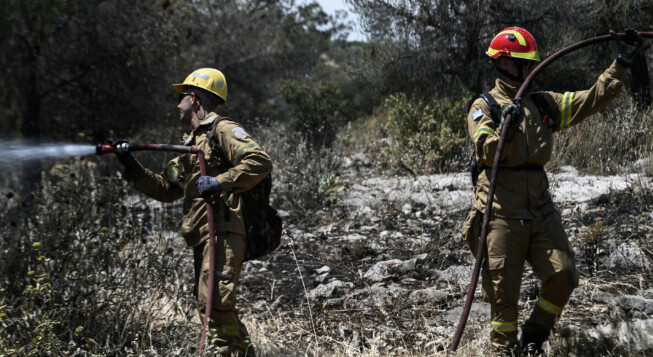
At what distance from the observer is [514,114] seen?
Answer: 3.83 m

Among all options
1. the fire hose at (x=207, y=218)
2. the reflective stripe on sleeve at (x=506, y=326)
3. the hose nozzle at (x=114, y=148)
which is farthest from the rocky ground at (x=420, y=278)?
the hose nozzle at (x=114, y=148)

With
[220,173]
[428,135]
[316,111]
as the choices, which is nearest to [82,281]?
[220,173]

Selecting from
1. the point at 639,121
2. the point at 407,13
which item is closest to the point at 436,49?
the point at 407,13

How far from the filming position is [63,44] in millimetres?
11008

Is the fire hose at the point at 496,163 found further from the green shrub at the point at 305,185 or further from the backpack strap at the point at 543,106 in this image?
the green shrub at the point at 305,185

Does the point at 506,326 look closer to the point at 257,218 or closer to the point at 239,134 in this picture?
the point at 257,218

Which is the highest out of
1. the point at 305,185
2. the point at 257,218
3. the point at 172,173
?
the point at 172,173

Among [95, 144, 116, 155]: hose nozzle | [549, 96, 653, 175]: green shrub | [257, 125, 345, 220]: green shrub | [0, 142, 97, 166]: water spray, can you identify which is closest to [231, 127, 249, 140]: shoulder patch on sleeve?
[95, 144, 116, 155]: hose nozzle

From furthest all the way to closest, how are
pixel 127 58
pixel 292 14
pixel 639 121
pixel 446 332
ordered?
pixel 292 14 < pixel 127 58 < pixel 639 121 < pixel 446 332

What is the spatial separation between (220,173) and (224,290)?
69cm

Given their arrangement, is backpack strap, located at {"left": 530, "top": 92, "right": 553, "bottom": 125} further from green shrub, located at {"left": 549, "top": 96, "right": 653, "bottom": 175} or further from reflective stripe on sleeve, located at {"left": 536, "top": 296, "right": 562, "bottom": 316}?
green shrub, located at {"left": 549, "top": 96, "right": 653, "bottom": 175}

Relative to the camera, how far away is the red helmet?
4.15 meters

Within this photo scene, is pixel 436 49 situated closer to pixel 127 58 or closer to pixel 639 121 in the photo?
pixel 639 121

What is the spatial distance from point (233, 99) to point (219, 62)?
1.03 meters
